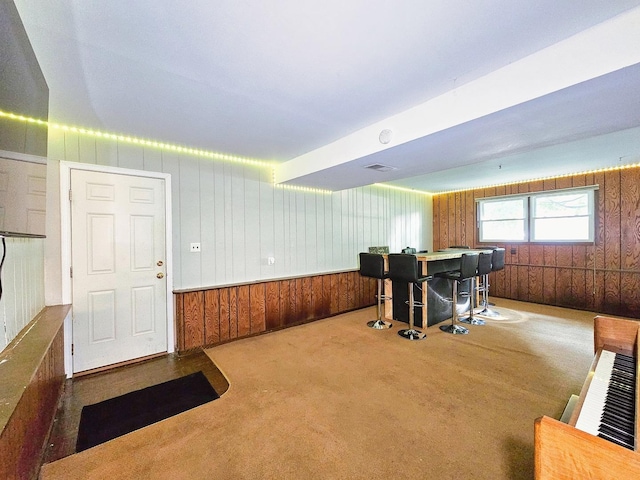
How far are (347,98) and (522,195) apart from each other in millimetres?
5147

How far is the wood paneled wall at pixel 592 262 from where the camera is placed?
174 inches

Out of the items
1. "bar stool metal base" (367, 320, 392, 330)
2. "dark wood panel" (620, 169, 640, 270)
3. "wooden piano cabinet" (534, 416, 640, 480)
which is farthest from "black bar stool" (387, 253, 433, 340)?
"dark wood panel" (620, 169, 640, 270)

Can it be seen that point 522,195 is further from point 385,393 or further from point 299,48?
point 299,48

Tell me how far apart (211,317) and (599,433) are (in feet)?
11.3

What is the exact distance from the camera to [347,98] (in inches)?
87.0

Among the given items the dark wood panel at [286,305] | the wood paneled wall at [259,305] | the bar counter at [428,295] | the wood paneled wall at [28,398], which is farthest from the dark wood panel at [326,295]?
the wood paneled wall at [28,398]

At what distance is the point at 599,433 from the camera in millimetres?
795

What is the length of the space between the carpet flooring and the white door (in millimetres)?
885

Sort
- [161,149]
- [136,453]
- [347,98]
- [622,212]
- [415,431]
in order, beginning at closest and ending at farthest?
[136,453]
[415,431]
[347,98]
[161,149]
[622,212]

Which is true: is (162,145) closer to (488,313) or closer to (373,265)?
(373,265)

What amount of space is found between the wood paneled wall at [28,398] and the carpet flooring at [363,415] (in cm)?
27

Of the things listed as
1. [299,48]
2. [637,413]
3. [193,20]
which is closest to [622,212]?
[637,413]

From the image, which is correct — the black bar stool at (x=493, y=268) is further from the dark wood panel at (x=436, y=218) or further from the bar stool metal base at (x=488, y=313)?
the dark wood panel at (x=436, y=218)

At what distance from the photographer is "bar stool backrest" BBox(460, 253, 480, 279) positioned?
142 inches
